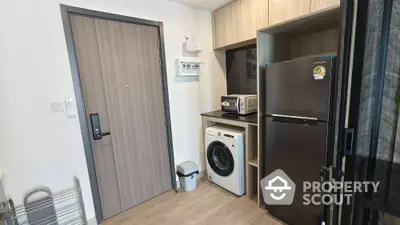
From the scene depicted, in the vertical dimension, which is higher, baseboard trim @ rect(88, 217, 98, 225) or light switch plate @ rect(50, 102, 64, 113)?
light switch plate @ rect(50, 102, 64, 113)

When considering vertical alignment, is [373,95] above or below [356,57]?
below

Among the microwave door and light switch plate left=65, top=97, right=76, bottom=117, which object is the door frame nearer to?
light switch plate left=65, top=97, right=76, bottom=117

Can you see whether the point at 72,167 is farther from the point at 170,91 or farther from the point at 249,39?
the point at 249,39

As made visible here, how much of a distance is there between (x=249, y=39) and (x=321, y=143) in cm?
140

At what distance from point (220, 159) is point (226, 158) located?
16 centimetres

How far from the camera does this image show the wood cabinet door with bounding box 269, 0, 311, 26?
166 cm

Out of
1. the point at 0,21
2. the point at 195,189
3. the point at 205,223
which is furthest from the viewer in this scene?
the point at 195,189

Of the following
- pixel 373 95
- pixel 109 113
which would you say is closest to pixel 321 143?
pixel 373 95

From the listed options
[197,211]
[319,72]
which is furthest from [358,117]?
[197,211]

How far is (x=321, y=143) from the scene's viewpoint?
153 cm

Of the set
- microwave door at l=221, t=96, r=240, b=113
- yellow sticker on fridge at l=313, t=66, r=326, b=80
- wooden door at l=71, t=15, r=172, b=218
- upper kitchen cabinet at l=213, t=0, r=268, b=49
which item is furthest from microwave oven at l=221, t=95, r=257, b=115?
yellow sticker on fridge at l=313, t=66, r=326, b=80

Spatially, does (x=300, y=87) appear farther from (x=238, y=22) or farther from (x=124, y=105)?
(x=124, y=105)

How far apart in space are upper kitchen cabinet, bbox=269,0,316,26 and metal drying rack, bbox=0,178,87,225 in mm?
2475

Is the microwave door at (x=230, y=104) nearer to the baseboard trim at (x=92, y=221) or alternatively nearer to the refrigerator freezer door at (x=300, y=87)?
the refrigerator freezer door at (x=300, y=87)
